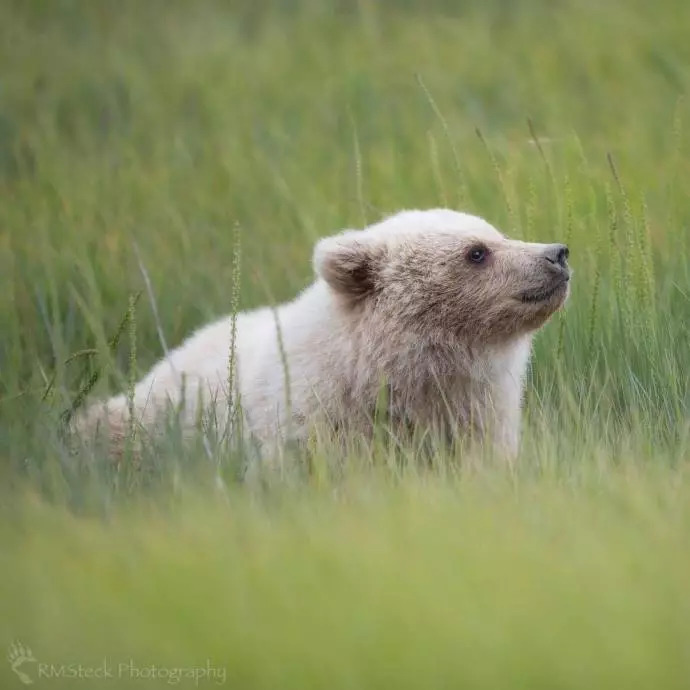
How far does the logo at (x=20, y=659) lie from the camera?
96.1 inches

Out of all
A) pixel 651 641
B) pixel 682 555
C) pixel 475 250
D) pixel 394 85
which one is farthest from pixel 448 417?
pixel 394 85

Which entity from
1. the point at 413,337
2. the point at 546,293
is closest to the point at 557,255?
the point at 546,293

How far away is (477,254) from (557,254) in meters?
0.30

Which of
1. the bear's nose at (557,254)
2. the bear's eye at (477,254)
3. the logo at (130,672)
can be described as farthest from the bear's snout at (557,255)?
the logo at (130,672)

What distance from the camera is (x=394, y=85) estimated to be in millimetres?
7953

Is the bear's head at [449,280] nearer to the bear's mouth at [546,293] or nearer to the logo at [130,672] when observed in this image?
the bear's mouth at [546,293]

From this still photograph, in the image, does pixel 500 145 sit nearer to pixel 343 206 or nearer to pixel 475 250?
pixel 343 206

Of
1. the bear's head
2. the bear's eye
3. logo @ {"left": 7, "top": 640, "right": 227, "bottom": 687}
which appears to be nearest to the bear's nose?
the bear's head

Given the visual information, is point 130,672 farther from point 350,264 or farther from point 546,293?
point 546,293

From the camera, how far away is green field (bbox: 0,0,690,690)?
2.40 metres

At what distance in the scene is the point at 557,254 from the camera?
4191 millimetres

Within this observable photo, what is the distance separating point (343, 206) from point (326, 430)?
9.52 feet

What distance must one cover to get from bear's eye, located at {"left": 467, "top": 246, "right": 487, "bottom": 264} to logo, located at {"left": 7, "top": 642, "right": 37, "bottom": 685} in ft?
7.62

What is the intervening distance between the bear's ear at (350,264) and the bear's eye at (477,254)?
31 cm
